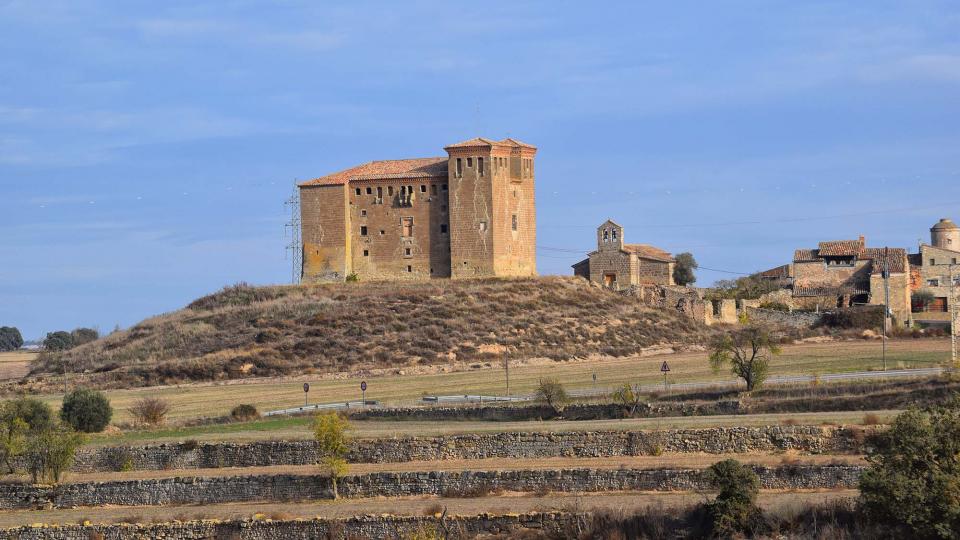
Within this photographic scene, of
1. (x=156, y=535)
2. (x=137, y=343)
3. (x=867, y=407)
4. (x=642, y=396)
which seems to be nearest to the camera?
(x=156, y=535)

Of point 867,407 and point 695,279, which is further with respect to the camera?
point 695,279

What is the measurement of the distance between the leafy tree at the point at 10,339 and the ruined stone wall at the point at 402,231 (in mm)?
83631

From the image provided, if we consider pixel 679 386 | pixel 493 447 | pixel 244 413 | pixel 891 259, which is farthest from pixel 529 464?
pixel 891 259

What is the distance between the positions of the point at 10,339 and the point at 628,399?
402 feet

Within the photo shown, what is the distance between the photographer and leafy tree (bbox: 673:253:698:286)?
90500 millimetres

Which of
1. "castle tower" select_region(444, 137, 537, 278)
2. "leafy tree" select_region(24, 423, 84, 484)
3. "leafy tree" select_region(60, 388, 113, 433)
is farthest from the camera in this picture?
"castle tower" select_region(444, 137, 537, 278)

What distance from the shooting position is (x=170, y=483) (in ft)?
98.9

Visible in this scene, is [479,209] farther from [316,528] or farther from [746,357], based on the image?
[316,528]

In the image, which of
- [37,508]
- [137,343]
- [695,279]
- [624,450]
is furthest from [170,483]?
[695,279]

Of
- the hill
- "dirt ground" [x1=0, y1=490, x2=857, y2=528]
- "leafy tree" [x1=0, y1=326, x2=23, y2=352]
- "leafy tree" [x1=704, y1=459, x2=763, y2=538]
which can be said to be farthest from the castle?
"leafy tree" [x1=0, y1=326, x2=23, y2=352]

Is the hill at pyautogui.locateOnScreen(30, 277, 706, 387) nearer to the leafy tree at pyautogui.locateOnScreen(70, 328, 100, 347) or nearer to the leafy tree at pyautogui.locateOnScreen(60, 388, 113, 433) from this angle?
the leafy tree at pyautogui.locateOnScreen(60, 388, 113, 433)

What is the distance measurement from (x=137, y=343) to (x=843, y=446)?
4357cm

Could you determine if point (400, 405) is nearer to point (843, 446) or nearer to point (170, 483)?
point (170, 483)

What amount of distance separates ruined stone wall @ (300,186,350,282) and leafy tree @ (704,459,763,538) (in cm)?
4783
